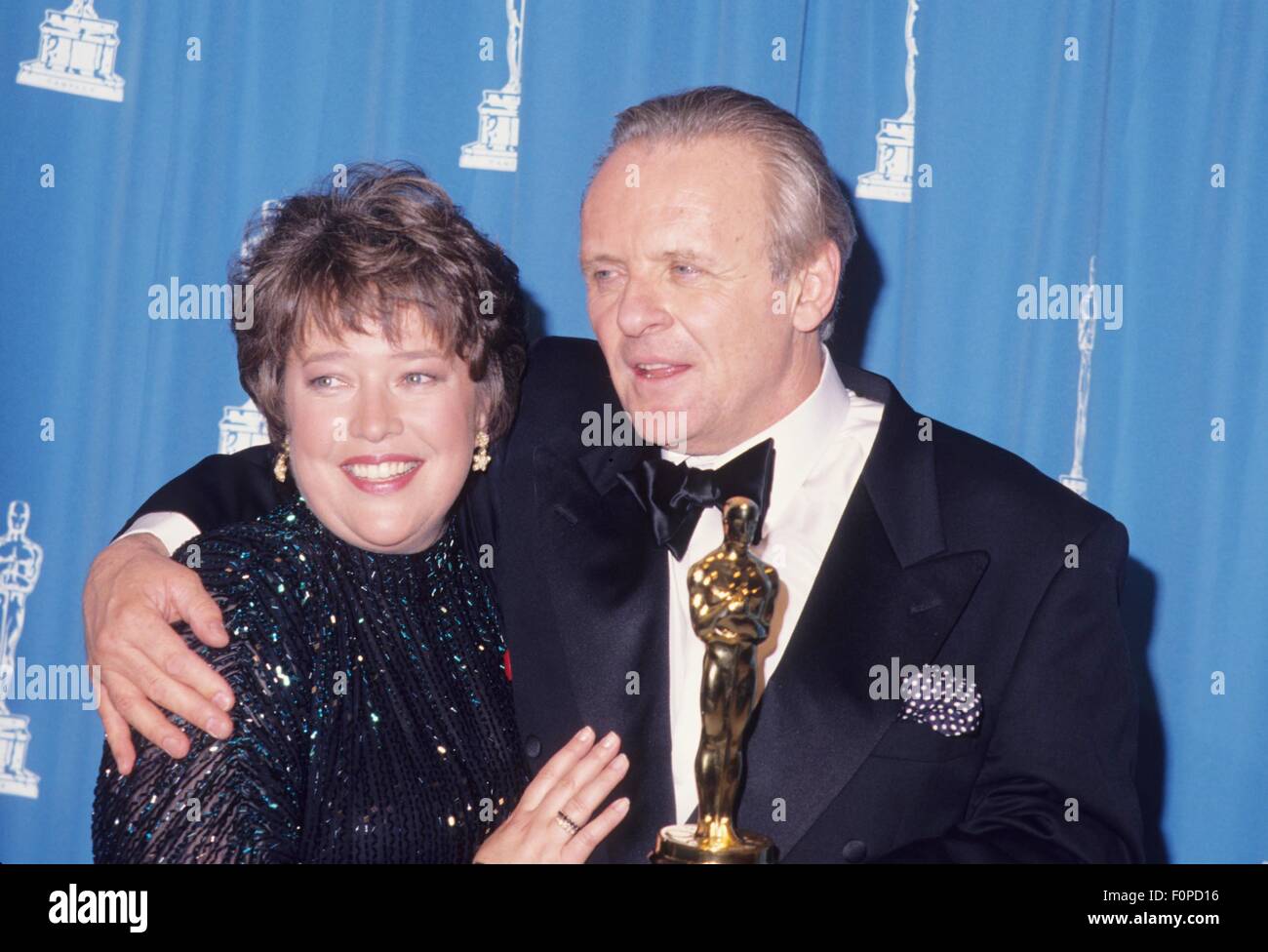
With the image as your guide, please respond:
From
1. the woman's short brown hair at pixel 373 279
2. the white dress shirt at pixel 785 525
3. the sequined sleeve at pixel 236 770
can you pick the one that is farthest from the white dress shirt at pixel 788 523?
the sequined sleeve at pixel 236 770

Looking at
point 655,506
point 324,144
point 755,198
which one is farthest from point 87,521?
point 755,198

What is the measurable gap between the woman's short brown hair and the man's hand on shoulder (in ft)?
1.12

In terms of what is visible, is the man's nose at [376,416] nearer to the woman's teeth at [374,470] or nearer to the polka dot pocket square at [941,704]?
the woman's teeth at [374,470]

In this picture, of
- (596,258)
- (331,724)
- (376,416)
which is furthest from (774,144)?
(331,724)

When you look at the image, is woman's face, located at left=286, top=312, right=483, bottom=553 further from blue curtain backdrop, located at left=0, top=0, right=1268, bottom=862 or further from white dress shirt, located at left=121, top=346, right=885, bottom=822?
blue curtain backdrop, located at left=0, top=0, right=1268, bottom=862

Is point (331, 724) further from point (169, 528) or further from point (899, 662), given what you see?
point (899, 662)

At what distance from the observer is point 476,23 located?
2850 millimetres

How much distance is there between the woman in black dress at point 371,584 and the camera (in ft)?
6.00

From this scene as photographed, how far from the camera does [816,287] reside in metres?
2.28

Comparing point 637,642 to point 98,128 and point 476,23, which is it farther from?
point 98,128

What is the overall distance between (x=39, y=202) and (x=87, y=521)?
719 mm

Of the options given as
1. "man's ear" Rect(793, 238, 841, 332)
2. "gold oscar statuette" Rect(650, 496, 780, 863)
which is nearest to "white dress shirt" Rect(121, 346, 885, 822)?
"man's ear" Rect(793, 238, 841, 332)

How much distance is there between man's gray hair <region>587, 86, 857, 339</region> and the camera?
7.22 ft

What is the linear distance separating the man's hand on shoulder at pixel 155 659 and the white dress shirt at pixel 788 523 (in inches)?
27.6
